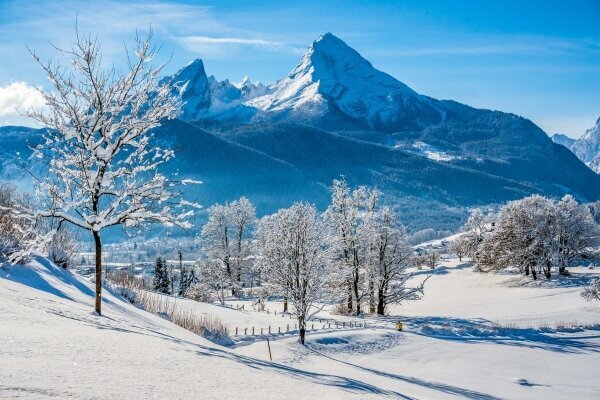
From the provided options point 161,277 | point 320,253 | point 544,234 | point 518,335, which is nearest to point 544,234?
point 544,234

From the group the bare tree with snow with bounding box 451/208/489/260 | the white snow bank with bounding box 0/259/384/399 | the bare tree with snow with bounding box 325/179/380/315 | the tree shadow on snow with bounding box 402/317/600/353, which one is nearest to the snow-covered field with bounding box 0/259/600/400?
the white snow bank with bounding box 0/259/384/399

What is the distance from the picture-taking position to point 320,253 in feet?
105

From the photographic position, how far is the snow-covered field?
6266 mm

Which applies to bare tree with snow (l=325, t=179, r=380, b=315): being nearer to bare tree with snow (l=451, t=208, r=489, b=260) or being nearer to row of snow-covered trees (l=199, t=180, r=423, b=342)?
row of snow-covered trees (l=199, t=180, r=423, b=342)

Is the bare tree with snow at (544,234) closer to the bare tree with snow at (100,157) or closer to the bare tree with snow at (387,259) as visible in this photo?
the bare tree with snow at (387,259)

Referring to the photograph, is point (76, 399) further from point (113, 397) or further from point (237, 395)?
point (237, 395)

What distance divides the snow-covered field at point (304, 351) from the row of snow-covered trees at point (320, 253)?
129 inches

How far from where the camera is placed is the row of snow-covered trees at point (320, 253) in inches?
1246

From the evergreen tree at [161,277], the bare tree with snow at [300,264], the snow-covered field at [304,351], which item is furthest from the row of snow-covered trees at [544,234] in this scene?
the evergreen tree at [161,277]

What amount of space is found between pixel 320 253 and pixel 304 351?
680 centimetres

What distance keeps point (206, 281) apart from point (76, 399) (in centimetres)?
5830

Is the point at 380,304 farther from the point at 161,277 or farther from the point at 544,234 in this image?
the point at 161,277

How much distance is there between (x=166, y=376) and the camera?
21.9 ft

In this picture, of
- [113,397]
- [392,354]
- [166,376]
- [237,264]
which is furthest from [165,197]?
[237,264]
